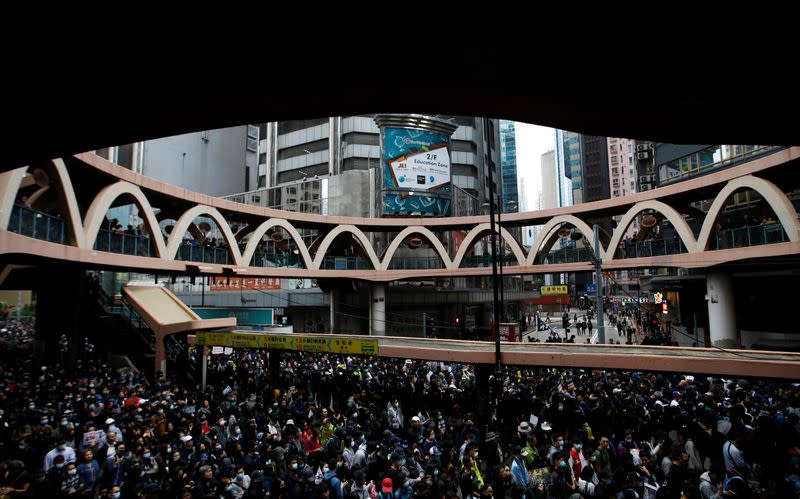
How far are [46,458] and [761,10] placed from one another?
12.4 meters

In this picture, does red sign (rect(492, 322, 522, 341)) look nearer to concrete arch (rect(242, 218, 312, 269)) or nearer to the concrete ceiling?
concrete arch (rect(242, 218, 312, 269))

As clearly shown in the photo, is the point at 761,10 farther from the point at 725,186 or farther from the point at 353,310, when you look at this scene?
the point at 353,310

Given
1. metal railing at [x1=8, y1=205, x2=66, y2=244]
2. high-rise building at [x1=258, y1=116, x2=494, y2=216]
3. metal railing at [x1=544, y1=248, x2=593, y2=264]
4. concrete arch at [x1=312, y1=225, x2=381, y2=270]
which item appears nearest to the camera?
metal railing at [x1=8, y1=205, x2=66, y2=244]

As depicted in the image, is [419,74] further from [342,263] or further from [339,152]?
[339,152]

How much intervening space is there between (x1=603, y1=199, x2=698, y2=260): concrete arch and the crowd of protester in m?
8.53

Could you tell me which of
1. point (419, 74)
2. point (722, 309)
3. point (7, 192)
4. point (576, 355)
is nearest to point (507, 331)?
point (576, 355)

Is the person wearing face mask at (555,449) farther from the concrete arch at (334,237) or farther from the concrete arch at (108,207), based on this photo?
the concrete arch at (334,237)

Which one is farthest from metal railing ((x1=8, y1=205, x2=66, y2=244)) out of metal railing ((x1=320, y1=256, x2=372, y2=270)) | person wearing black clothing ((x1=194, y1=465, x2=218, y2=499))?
metal railing ((x1=320, y1=256, x2=372, y2=270))

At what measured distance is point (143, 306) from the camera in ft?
67.2

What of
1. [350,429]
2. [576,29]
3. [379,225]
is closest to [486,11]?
[576,29]

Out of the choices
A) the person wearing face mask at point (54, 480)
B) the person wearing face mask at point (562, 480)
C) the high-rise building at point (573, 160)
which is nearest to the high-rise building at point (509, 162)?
the high-rise building at point (573, 160)

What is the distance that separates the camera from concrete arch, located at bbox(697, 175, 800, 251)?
59.2ft

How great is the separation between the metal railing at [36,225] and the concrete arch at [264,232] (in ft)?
36.3

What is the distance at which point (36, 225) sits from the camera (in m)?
14.4
